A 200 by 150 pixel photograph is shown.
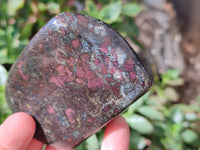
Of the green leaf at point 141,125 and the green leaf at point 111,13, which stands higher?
the green leaf at point 111,13

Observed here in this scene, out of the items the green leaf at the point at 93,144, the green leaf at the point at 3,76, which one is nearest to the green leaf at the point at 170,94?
the green leaf at the point at 93,144

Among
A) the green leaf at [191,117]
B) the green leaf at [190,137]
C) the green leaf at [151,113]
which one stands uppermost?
the green leaf at [151,113]

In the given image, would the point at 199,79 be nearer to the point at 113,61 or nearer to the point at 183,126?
the point at 183,126

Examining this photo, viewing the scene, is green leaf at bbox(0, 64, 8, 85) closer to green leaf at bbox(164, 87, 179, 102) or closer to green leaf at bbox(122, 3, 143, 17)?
green leaf at bbox(122, 3, 143, 17)

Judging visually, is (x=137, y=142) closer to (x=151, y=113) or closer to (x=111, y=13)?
(x=151, y=113)

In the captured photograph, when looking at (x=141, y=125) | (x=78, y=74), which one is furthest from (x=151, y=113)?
(x=78, y=74)

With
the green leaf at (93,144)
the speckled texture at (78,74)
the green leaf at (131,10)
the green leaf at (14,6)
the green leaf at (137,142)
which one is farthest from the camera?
the green leaf at (131,10)

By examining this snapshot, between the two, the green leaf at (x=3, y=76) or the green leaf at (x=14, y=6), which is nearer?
the green leaf at (x=3, y=76)

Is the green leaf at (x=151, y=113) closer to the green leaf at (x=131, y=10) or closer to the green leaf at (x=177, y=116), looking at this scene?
the green leaf at (x=177, y=116)

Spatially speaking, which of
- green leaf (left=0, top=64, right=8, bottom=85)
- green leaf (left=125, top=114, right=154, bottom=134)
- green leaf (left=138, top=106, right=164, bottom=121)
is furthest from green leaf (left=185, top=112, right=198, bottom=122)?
green leaf (left=0, top=64, right=8, bottom=85)

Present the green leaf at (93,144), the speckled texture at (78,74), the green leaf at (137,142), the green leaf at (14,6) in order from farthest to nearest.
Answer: the green leaf at (14,6) → the green leaf at (137,142) → the green leaf at (93,144) → the speckled texture at (78,74)
